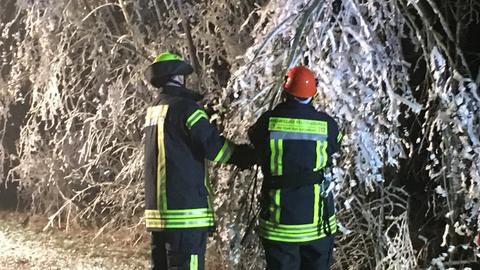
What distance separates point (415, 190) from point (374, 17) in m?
2.13

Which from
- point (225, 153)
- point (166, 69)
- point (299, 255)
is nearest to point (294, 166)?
point (225, 153)

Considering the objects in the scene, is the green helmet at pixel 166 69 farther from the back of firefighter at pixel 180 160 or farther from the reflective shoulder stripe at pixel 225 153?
the reflective shoulder stripe at pixel 225 153

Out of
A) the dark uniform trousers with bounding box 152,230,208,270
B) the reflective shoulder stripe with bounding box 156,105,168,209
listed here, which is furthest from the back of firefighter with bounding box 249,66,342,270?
the reflective shoulder stripe with bounding box 156,105,168,209

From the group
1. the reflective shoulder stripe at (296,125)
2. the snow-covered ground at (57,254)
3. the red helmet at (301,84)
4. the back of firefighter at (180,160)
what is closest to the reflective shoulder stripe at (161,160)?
the back of firefighter at (180,160)

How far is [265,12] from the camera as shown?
5.02 meters

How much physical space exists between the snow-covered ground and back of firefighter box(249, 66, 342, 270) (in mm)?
2967

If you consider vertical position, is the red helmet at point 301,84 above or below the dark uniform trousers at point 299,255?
above

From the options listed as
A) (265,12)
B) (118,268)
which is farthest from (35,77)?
(265,12)

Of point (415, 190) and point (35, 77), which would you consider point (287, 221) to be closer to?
point (415, 190)

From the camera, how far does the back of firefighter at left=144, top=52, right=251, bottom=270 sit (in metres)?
4.04

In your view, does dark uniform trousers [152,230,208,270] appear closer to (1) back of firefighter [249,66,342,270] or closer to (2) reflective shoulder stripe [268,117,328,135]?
(1) back of firefighter [249,66,342,270]

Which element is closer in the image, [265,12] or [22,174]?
[265,12]

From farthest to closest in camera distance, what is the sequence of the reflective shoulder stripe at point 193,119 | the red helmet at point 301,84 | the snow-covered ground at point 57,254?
1. the snow-covered ground at point 57,254
2. the reflective shoulder stripe at point 193,119
3. the red helmet at point 301,84

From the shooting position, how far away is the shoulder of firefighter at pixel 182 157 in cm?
403
